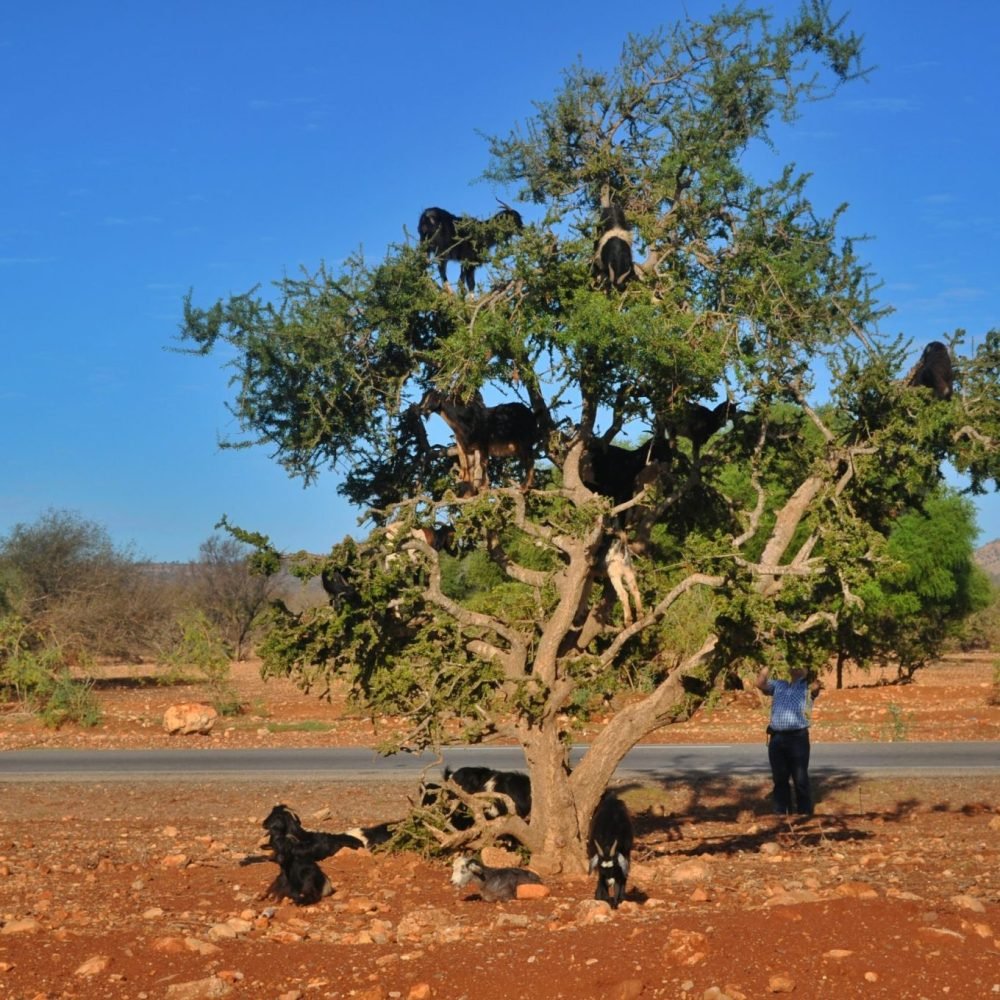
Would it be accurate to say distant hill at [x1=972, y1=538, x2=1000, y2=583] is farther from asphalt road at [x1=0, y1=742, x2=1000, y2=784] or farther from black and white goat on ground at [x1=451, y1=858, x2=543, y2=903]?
black and white goat on ground at [x1=451, y1=858, x2=543, y2=903]

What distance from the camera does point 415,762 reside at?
21.8 meters

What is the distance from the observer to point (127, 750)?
80.0 ft

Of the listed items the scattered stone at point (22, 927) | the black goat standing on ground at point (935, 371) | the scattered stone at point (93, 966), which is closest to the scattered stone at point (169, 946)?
the scattered stone at point (93, 966)

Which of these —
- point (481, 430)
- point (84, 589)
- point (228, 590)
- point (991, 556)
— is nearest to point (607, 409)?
point (481, 430)

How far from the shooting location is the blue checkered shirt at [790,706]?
13930 mm

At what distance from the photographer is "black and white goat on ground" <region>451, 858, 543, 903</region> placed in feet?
30.2

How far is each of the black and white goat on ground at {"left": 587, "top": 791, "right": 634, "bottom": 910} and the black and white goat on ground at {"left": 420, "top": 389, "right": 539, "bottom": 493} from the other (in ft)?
9.30

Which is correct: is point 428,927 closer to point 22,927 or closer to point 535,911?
point 535,911

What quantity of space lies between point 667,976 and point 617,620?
4.79m

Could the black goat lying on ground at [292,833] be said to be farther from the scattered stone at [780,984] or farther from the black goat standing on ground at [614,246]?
the black goat standing on ground at [614,246]

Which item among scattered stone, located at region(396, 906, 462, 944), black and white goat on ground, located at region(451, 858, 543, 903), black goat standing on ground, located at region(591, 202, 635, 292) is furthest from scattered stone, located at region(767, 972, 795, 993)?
black goat standing on ground, located at region(591, 202, 635, 292)

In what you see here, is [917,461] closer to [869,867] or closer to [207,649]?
[869,867]

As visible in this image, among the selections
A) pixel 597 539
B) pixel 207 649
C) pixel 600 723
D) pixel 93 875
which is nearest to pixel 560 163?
pixel 597 539

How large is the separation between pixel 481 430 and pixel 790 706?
18.3ft
